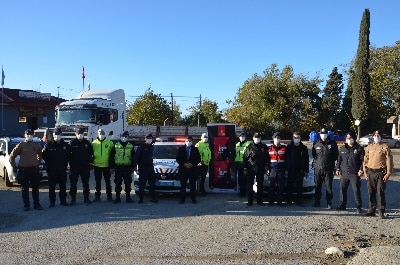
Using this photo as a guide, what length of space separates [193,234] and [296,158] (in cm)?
433

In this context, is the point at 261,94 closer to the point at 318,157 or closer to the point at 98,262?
the point at 318,157

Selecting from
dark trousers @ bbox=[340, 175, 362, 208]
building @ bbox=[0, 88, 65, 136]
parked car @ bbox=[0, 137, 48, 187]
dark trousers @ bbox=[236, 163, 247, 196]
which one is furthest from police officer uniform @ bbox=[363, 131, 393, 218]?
building @ bbox=[0, 88, 65, 136]

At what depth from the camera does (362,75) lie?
46875mm

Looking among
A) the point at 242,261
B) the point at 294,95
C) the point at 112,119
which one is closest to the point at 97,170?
the point at 242,261

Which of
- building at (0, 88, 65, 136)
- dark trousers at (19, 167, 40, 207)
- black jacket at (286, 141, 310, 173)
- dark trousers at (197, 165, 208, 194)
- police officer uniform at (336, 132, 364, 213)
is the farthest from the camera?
building at (0, 88, 65, 136)

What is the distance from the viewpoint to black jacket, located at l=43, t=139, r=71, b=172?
11641 mm

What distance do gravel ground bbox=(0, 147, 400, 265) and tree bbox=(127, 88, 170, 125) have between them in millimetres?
44374

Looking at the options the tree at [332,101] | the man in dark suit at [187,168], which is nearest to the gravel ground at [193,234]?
the man in dark suit at [187,168]

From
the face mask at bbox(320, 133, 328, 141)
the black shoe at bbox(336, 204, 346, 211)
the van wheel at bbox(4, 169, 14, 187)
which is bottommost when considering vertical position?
the black shoe at bbox(336, 204, 346, 211)

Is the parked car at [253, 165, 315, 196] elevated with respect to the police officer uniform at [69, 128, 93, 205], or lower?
lower

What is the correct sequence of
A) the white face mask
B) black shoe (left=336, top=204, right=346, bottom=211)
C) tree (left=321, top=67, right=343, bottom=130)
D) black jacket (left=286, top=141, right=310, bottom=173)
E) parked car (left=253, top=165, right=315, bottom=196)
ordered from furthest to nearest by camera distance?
1. tree (left=321, top=67, right=343, bottom=130)
2. parked car (left=253, top=165, right=315, bottom=196)
3. black jacket (left=286, top=141, right=310, bottom=173)
4. black shoe (left=336, top=204, right=346, bottom=211)
5. the white face mask

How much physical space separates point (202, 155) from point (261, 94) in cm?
3884

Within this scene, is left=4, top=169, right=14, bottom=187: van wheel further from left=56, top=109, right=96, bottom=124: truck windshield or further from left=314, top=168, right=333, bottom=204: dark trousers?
left=314, top=168, right=333, bottom=204: dark trousers

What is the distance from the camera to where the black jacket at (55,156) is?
38.2 feet
